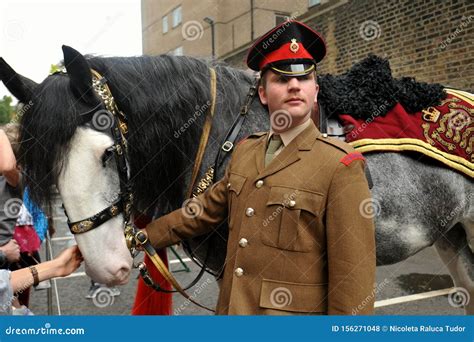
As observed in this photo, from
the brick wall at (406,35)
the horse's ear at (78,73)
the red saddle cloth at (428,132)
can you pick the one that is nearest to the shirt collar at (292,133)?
the red saddle cloth at (428,132)

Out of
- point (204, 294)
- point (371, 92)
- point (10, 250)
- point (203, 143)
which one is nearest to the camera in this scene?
point (203, 143)

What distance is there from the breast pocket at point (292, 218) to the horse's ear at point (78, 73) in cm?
86

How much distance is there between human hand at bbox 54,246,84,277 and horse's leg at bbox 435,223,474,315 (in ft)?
7.34

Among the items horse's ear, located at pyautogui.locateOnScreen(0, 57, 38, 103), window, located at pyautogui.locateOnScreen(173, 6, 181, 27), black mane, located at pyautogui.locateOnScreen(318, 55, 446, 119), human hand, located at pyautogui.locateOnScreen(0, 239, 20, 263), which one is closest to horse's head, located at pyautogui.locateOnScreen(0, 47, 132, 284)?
horse's ear, located at pyautogui.locateOnScreen(0, 57, 38, 103)

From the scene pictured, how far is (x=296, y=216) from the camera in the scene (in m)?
1.39

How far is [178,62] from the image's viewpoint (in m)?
2.02

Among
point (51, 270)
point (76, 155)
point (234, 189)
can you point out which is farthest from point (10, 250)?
point (234, 189)

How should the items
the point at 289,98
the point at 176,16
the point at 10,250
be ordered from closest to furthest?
the point at 289,98
the point at 10,250
the point at 176,16

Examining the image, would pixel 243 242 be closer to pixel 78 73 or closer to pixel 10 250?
pixel 78 73

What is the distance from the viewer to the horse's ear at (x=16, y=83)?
170cm

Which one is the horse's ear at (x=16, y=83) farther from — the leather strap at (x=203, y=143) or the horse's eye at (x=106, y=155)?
the leather strap at (x=203, y=143)

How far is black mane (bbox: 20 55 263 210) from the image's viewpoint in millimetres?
1636

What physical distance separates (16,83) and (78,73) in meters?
0.30

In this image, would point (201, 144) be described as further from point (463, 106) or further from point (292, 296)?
point (463, 106)
